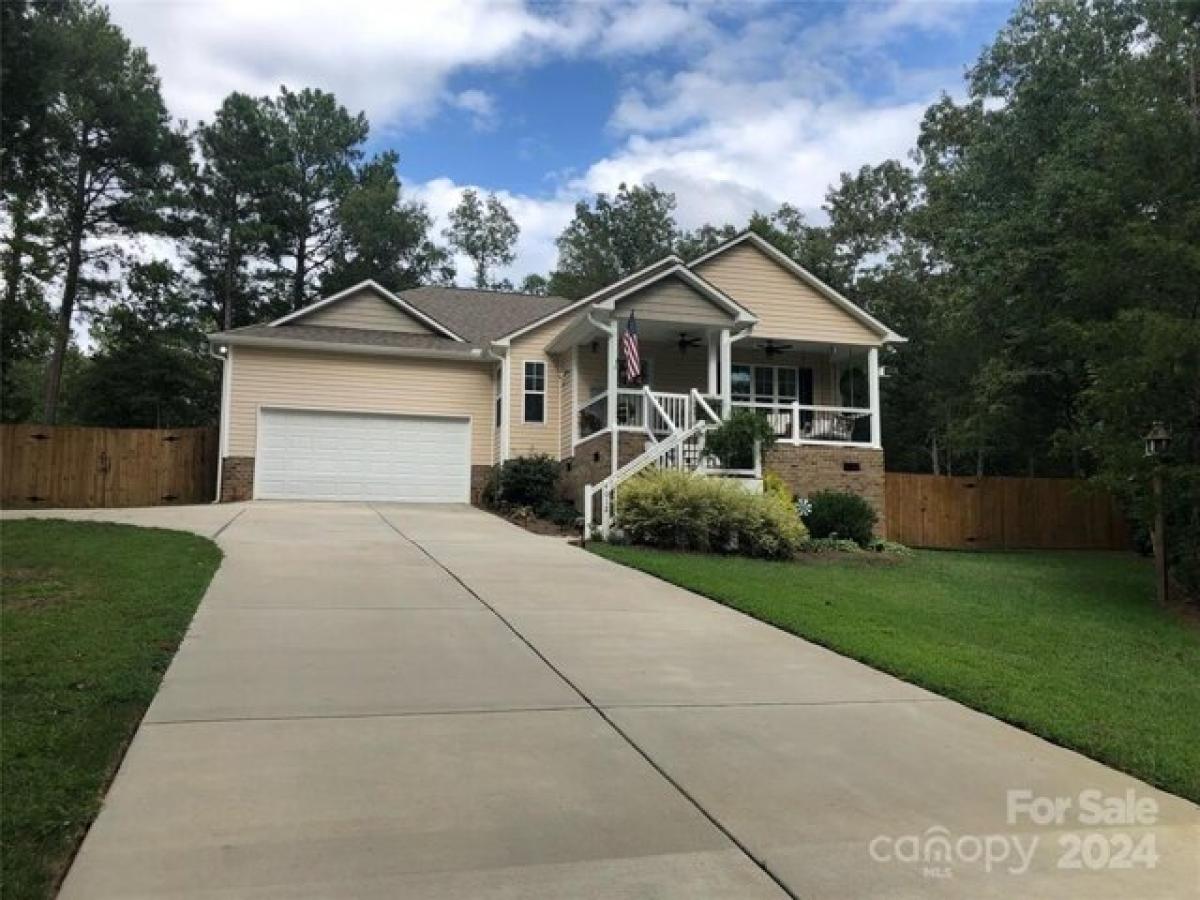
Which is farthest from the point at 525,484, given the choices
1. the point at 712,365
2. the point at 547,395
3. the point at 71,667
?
the point at 71,667

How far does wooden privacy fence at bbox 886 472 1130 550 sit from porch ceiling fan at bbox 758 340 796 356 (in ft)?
13.0

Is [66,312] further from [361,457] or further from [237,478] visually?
[361,457]

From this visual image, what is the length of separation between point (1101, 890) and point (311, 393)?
20.0m

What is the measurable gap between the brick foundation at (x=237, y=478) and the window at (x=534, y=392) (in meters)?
6.32

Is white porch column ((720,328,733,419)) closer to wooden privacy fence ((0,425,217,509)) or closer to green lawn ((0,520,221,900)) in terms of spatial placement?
green lawn ((0,520,221,900))

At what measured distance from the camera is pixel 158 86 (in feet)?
108

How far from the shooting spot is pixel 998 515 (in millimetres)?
22156

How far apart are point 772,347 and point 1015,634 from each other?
14.2 m

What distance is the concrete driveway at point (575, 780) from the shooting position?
3555 millimetres

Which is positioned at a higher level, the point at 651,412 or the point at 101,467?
the point at 651,412

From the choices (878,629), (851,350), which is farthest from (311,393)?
(878,629)

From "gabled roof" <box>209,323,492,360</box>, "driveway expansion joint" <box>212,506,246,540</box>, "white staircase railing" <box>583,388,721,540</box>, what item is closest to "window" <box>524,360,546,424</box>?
"gabled roof" <box>209,323,492,360</box>

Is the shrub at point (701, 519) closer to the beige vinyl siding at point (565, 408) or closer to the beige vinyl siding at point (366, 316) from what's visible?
the beige vinyl siding at point (565, 408)

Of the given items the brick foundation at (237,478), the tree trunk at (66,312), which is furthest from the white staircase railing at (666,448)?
the tree trunk at (66,312)
